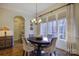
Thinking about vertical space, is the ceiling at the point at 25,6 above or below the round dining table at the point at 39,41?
above

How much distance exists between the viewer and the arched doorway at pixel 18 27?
2770mm

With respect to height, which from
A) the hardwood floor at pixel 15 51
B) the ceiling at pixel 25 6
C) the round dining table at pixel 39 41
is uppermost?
the ceiling at pixel 25 6

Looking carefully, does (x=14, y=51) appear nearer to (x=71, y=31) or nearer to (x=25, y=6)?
(x=25, y=6)

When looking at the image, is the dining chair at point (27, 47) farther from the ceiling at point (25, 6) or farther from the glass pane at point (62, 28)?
the glass pane at point (62, 28)

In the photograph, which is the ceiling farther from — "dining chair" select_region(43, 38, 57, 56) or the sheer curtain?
"dining chair" select_region(43, 38, 57, 56)

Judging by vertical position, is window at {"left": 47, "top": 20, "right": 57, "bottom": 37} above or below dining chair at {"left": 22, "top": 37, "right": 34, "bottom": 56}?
above

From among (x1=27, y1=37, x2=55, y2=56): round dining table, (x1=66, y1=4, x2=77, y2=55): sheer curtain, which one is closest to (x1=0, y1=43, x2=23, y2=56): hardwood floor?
(x1=27, y1=37, x2=55, y2=56): round dining table

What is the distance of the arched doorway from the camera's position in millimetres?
2770

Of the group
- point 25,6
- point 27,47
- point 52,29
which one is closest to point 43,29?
point 52,29

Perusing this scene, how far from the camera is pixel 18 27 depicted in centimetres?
280

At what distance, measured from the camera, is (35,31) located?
2797mm

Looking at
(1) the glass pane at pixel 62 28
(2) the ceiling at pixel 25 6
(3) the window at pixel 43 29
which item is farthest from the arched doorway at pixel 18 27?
(1) the glass pane at pixel 62 28

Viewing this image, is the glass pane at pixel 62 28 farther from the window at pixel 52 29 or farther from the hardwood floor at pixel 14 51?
the hardwood floor at pixel 14 51

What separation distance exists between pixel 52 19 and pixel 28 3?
715 millimetres
